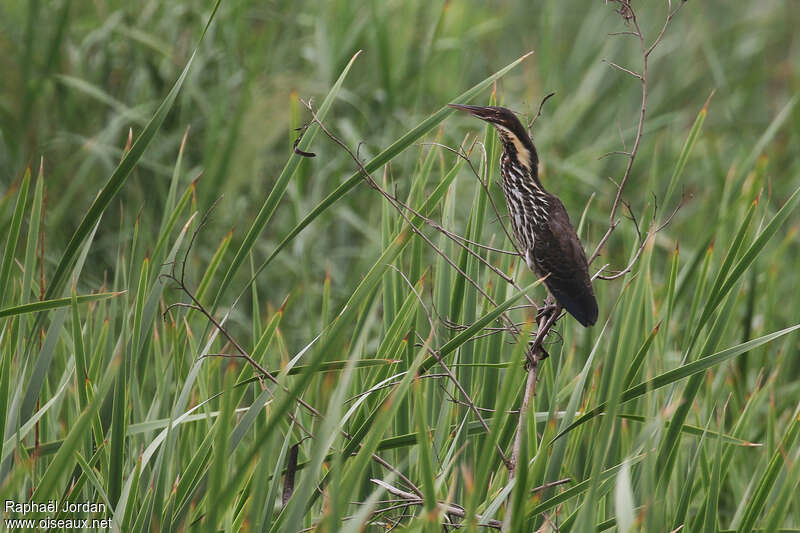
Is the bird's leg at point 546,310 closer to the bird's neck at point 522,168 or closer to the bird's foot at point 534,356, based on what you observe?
the bird's foot at point 534,356

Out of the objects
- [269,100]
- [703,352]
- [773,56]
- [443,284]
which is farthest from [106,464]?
[773,56]

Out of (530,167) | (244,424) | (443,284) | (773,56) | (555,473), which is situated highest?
(773,56)

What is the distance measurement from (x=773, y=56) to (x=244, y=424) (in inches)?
273

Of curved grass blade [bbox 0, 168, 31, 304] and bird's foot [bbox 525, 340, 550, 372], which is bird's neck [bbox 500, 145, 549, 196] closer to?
bird's foot [bbox 525, 340, 550, 372]

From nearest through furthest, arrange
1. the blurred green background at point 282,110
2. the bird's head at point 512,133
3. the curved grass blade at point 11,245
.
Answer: the curved grass blade at point 11,245 < the bird's head at point 512,133 < the blurred green background at point 282,110

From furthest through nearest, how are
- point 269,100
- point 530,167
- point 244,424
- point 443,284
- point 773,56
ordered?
point 773,56 → point 269,100 → point 443,284 → point 530,167 → point 244,424

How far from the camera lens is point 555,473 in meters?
1.82

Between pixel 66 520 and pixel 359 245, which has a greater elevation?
pixel 359 245

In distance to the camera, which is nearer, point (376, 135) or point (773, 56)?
point (376, 135)

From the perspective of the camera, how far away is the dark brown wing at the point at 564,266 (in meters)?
1.81

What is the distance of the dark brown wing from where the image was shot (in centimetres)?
181

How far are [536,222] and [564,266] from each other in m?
0.13

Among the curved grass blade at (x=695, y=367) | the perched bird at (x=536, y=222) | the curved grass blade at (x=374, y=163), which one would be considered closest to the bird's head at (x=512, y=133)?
the perched bird at (x=536, y=222)

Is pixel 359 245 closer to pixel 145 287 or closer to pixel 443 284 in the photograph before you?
pixel 443 284
